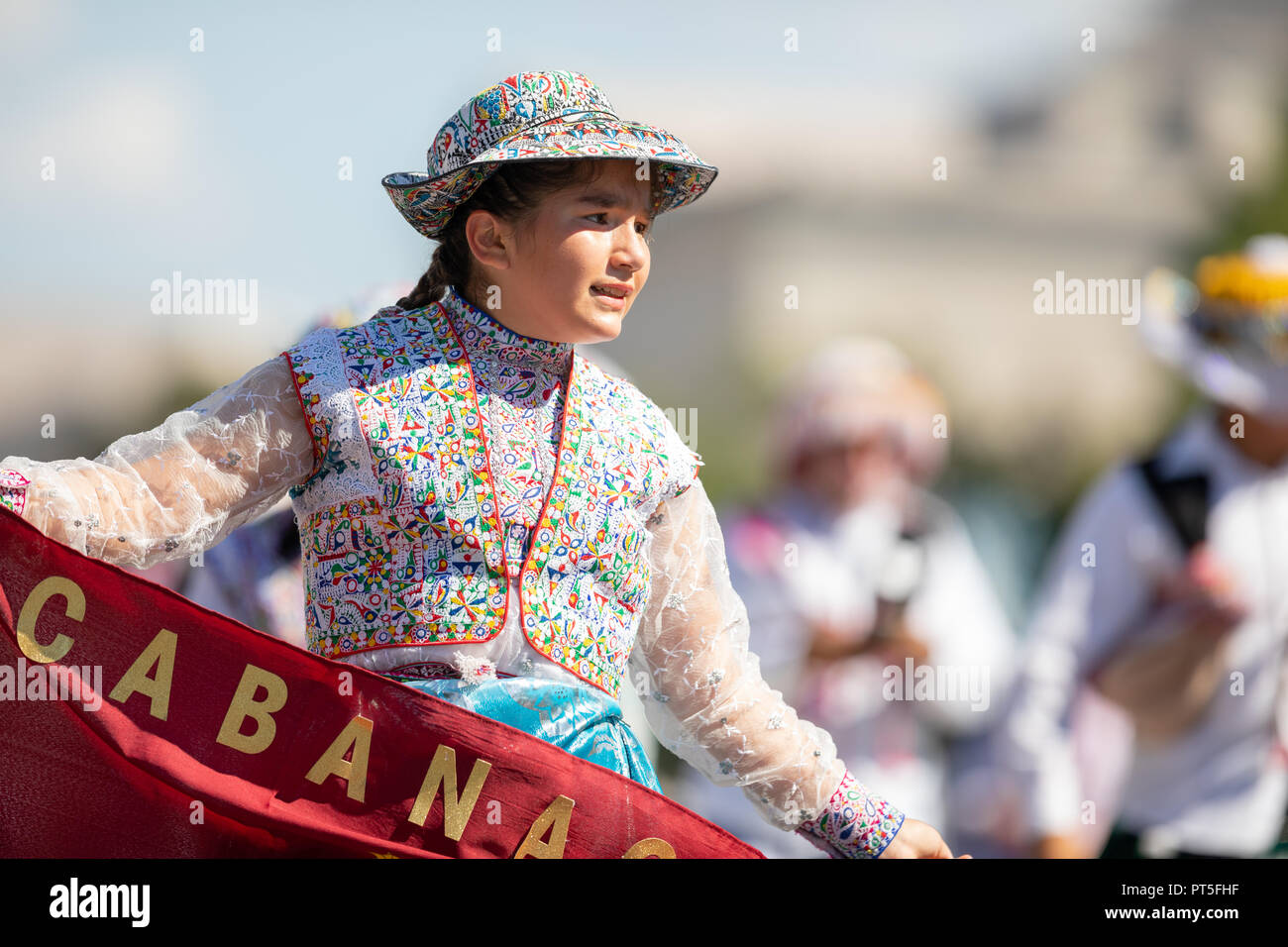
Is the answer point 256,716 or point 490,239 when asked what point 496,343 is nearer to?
point 490,239

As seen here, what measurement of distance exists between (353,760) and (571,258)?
72 cm

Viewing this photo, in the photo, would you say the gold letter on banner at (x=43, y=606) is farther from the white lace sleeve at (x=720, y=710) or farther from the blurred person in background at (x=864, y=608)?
the blurred person in background at (x=864, y=608)

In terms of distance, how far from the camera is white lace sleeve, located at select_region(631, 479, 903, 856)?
2385 millimetres

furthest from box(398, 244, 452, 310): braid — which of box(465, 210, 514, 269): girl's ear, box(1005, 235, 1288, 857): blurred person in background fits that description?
box(1005, 235, 1288, 857): blurred person in background

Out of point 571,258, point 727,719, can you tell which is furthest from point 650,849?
point 571,258

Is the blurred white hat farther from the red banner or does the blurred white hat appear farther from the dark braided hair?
the red banner

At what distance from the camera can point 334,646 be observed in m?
2.18

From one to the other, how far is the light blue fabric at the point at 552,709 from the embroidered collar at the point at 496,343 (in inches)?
17.7

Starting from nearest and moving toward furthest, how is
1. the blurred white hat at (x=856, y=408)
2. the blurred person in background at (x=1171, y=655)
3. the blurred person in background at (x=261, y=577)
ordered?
the blurred person in background at (x=261, y=577) → the blurred person in background at (x=1171, y=655) → the blurred white hat at (x=856, y=408)

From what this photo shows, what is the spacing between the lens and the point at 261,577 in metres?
4.38

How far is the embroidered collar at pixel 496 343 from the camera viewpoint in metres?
2.30

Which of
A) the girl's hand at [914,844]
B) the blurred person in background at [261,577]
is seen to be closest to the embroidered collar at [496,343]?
the girl's hand at [914,844]
